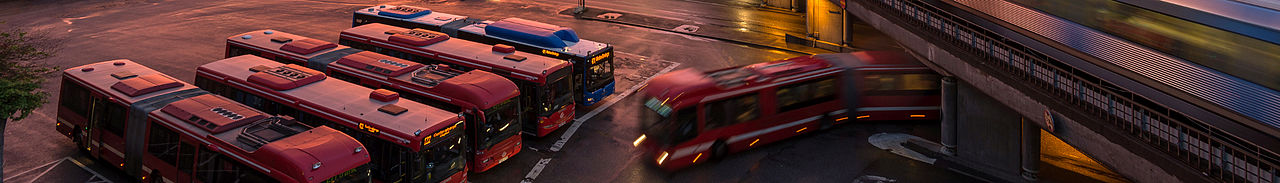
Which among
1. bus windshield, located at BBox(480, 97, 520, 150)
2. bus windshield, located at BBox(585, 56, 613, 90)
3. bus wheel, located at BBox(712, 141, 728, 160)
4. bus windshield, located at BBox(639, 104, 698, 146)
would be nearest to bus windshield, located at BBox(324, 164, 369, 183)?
bus windshield, located at BBox(480, 97, 520, 150)

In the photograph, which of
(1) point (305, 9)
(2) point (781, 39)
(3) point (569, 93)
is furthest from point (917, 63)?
(1) point (305, 9)

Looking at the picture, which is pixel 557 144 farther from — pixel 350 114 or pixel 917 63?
pixel 917 63

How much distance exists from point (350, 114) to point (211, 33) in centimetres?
2966

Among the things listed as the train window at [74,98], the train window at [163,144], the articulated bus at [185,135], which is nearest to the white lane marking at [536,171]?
the articulated bus at [185,135]

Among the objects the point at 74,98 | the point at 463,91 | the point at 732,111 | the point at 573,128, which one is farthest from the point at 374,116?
the point at 74,98

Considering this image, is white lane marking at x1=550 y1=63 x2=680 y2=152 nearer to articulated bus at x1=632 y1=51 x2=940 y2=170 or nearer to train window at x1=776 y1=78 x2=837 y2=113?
articulated bus at x1=632 y1=51 x2=940 y2=170

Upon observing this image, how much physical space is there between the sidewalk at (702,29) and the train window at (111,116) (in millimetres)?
28412

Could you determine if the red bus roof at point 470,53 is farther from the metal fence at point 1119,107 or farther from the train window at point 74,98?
the metal fence at point 1119,107

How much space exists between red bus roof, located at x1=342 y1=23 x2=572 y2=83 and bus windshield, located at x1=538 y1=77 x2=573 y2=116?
1.41 feet

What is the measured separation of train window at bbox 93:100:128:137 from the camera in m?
21.9

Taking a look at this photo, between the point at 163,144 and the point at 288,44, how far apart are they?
975 centimetres

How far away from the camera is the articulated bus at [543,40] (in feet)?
97.9

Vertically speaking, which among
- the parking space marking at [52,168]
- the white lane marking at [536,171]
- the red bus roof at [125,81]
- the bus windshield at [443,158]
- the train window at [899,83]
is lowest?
the white lane marking at [536,171]

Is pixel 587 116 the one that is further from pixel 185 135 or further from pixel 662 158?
pixel 185 135
